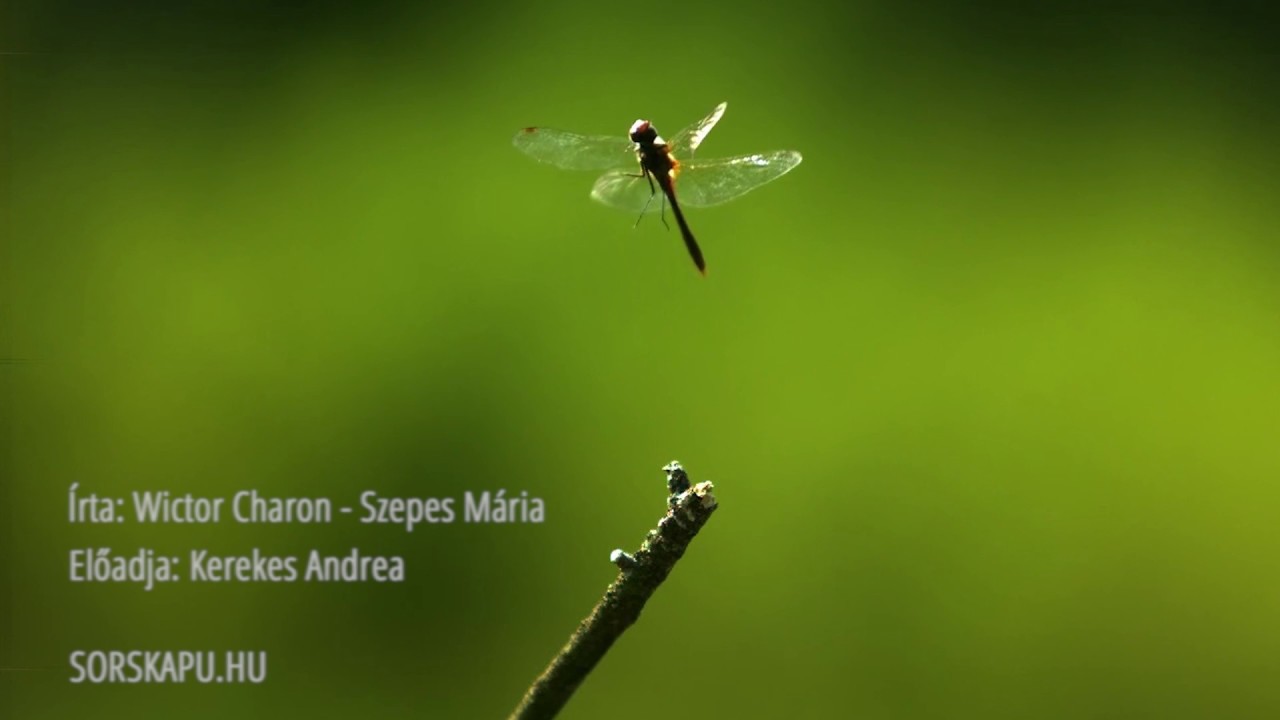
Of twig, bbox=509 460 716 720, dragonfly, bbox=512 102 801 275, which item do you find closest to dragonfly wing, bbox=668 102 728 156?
dragonfly, bbox=512 102 801 275

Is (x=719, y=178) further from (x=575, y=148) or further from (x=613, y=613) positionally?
(x=613, y=613)

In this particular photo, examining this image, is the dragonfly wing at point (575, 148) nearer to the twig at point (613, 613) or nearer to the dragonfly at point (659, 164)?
the dragonfly at point (659, 164)

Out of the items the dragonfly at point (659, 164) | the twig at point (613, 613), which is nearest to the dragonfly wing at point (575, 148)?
the dragonfly at point (659, 164)

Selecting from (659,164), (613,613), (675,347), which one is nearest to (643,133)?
(659,164)

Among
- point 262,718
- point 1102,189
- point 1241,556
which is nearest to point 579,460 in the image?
point 262,718

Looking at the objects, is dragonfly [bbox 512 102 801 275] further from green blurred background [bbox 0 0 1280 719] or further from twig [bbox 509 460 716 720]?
twig [bbox 509 460 716 720]

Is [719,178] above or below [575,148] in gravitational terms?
below
